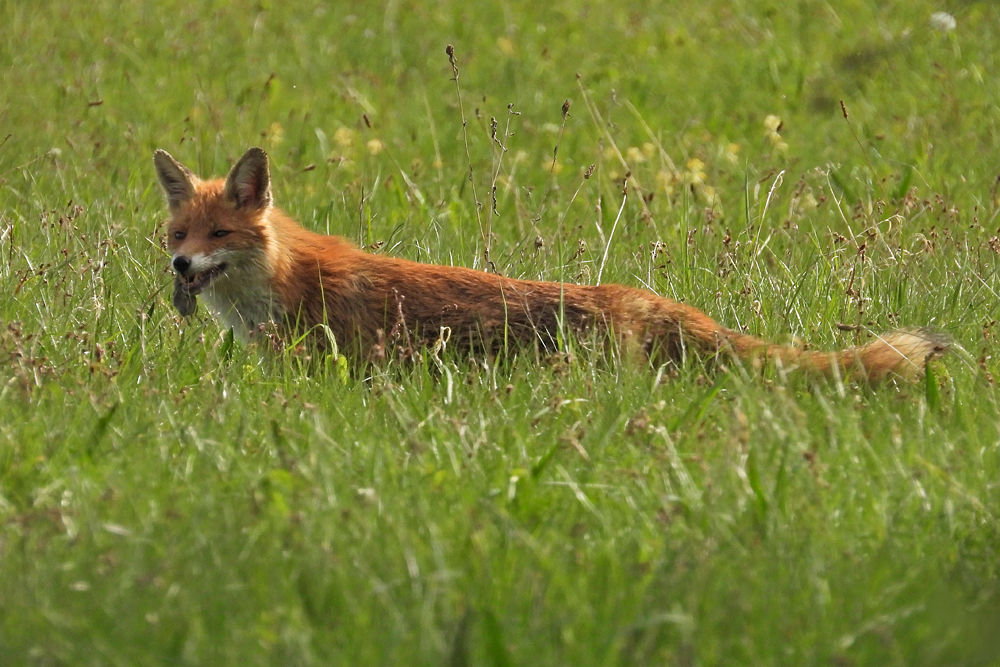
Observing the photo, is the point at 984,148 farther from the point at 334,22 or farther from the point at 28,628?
the point at 28,628

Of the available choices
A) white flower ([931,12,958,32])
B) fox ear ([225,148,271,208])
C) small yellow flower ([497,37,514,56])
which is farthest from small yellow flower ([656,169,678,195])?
small yellow flower ([497,37,514,56])

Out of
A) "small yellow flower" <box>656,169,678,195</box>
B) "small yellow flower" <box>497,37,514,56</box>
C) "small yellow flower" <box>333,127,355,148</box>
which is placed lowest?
"small yellow flower" <box>656,169,678,195</box>

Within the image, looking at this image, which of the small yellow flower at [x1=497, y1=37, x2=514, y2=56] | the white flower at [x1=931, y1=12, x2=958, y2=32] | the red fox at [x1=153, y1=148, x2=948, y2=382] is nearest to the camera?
the white flower at [x1=931, y1=12, x2=958, y2=32]

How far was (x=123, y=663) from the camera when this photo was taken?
282 centimetres

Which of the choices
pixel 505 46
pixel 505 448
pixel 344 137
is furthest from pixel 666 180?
pixel 505 46

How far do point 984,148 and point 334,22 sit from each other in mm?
7104

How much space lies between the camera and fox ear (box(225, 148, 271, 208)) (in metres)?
6.53

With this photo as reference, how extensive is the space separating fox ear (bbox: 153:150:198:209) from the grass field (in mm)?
389

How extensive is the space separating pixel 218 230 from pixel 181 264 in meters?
0.39

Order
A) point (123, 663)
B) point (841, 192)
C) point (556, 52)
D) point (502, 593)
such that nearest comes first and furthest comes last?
point (123, 663) → point (502, 593) → point (841, 192) → point (556, 52)

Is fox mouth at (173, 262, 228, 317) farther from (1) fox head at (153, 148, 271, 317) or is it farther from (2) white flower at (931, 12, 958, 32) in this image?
(2) white flower at (931, 12, 958, 32)

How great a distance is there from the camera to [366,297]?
20.4ft

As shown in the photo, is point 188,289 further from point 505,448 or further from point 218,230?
point 505,448

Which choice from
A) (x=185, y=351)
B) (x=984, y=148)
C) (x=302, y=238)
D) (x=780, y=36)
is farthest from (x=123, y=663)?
(x=780, y=36)
